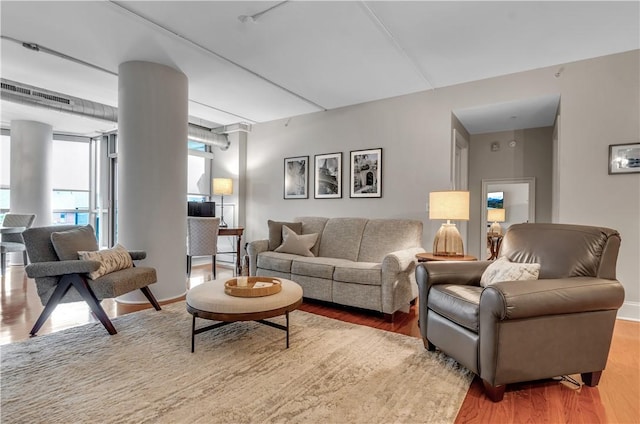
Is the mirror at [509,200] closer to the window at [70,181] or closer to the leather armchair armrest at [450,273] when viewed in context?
the leather armchair armrest at [450,273]

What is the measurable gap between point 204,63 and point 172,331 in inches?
114

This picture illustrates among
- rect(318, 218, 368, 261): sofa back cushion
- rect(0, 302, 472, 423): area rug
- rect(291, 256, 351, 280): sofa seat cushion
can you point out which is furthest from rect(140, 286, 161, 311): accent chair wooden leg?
rect(318, 218, 368, 261): sofa back cushion

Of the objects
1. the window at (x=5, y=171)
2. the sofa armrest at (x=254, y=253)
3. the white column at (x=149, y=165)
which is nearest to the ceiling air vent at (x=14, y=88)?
the white column at (x=149, y=165)

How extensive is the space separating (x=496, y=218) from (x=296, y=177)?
3445mm

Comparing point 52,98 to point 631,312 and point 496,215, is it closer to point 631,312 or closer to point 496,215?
point 496,215

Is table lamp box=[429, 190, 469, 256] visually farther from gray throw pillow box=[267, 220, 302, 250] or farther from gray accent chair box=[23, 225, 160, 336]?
gray accent chair box=[23, 225, 160, 336]

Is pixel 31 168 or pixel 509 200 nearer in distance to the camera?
pixel 509 200

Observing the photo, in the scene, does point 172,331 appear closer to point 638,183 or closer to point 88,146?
point 638,183

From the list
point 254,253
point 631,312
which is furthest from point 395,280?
point 631,312

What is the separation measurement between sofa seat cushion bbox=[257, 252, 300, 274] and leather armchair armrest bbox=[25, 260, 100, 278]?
1831mm

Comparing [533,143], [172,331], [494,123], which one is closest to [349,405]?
[172,331]

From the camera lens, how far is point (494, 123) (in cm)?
487

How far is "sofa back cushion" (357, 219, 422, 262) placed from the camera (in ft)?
12.6

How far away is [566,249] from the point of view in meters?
2.24
